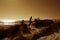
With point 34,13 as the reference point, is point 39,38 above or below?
below

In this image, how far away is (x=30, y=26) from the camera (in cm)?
172

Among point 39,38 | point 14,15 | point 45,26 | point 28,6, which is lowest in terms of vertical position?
point 39,38

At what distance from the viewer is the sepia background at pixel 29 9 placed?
185 cm

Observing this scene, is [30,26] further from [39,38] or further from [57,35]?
[57,35]

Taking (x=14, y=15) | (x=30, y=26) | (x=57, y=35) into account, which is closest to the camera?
(x=57, y=35)

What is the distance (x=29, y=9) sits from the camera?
1.87 meters

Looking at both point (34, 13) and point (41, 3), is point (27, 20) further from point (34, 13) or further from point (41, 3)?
point (41, 3)

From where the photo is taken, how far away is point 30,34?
5.34 feet

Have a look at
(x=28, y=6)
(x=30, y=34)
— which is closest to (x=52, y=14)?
(x=28, y=6)

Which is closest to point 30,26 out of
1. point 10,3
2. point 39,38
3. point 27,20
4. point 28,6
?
point 27,20

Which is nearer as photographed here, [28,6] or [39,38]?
[39,38]

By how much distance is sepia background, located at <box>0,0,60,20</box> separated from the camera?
185 centimetres

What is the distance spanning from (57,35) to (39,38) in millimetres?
241

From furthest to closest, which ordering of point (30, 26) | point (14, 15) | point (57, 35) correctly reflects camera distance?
point (14, 15) < point (30, 26) < point (57, 35)
